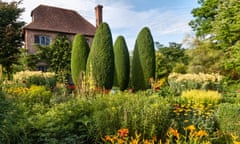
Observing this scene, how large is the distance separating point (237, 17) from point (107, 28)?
7710mm

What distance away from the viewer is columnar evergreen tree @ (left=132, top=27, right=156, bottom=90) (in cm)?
1162

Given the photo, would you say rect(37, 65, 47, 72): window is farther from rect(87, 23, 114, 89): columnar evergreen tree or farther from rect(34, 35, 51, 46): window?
rect(87, 23, 114, 89): columnar evergreen tree

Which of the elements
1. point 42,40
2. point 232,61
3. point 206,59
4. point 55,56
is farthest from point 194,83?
point 42,40

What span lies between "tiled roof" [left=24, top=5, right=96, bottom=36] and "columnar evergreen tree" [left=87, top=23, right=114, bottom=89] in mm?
10795

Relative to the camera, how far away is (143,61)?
38.4 feet

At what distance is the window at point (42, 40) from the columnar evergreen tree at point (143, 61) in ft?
36.4

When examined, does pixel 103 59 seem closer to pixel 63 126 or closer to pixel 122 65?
pixel 122 65

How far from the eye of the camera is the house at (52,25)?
773 inches

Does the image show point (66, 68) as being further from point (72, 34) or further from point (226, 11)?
point (226, 11)

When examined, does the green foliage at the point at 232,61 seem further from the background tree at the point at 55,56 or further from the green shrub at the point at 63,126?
the green shrub at the point at 63,126

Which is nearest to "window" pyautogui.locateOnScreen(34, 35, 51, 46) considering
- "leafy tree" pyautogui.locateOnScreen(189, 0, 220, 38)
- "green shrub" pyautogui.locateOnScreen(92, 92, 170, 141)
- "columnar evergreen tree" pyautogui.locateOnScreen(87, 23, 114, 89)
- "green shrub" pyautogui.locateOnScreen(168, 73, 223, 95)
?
"columnar evergreen tree" pyautogui.locateOnScreen(87, 23, 114, 89)

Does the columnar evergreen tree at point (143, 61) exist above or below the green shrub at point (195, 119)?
above

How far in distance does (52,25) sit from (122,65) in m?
10.5

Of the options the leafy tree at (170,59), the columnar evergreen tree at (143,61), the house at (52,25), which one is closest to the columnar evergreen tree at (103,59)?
the columnar evergreen tree at (143,61)
